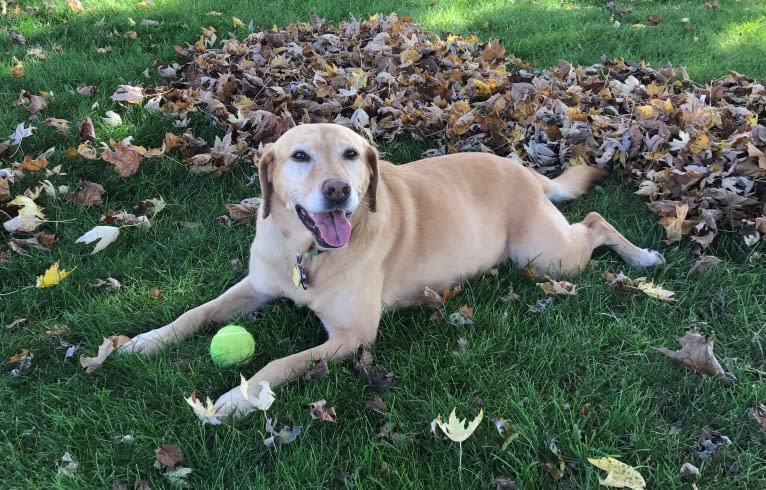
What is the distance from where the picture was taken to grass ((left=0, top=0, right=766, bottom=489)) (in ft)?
7.34

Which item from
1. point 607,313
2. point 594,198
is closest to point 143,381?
point 607,313

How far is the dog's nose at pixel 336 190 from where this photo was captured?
8.63ft

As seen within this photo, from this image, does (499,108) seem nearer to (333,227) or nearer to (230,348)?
(333,227)

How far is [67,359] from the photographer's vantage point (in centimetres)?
279

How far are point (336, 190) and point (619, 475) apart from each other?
156cm

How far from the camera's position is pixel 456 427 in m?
2.26

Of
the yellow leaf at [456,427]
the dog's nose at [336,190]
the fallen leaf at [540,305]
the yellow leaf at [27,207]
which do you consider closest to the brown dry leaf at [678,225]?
the fallen leaf at [540,305]

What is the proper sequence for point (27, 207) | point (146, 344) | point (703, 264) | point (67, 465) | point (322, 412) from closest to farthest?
point (67, 465) → point (322, 412) → point (146, 344) → point (703, 264) → point (27, 207)

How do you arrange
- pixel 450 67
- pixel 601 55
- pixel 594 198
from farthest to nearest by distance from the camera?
pixel 601 55 → pixel 450 67 → pixel 594 198

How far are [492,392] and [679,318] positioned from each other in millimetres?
1213

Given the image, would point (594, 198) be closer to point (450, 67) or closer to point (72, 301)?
point (450, 67)

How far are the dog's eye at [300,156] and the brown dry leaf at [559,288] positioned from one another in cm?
147

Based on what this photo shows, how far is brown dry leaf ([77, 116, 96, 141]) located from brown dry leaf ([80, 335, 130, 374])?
2275 millimetres

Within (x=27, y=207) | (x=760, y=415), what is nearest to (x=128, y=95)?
(x=27, y=207)
